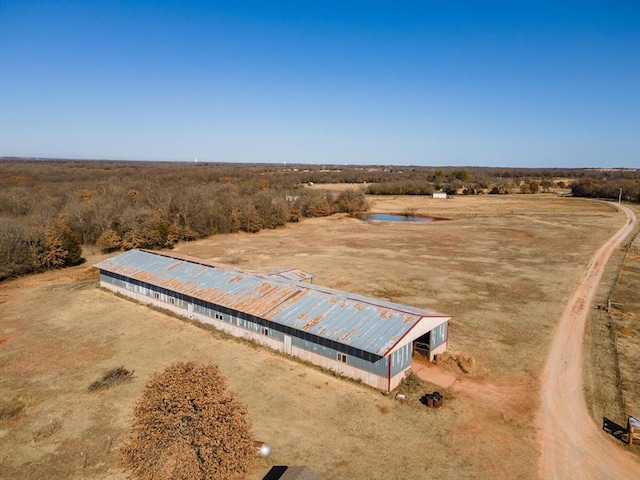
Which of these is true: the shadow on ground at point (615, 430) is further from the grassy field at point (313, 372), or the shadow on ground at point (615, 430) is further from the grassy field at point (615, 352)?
the grassy field at point (313, 372)

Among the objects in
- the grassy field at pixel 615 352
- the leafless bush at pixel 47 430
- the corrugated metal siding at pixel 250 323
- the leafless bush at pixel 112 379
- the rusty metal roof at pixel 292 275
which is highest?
the rusty metal roof at pixel 292 275

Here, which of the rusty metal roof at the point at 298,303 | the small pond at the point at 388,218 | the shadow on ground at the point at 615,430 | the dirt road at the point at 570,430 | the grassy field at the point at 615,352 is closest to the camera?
the dirt road at the point at 570,430

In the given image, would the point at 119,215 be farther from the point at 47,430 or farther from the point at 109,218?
the point at 47,430

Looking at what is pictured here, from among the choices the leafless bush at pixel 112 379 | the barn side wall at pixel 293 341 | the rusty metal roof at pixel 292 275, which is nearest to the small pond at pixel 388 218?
the rusty metal roof at pixel 292 275

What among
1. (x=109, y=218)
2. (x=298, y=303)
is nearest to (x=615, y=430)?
(x=298, y=303)

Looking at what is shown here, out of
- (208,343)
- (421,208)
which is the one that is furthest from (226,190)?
(208,343)

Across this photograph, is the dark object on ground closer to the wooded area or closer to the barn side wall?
the barn side wall
